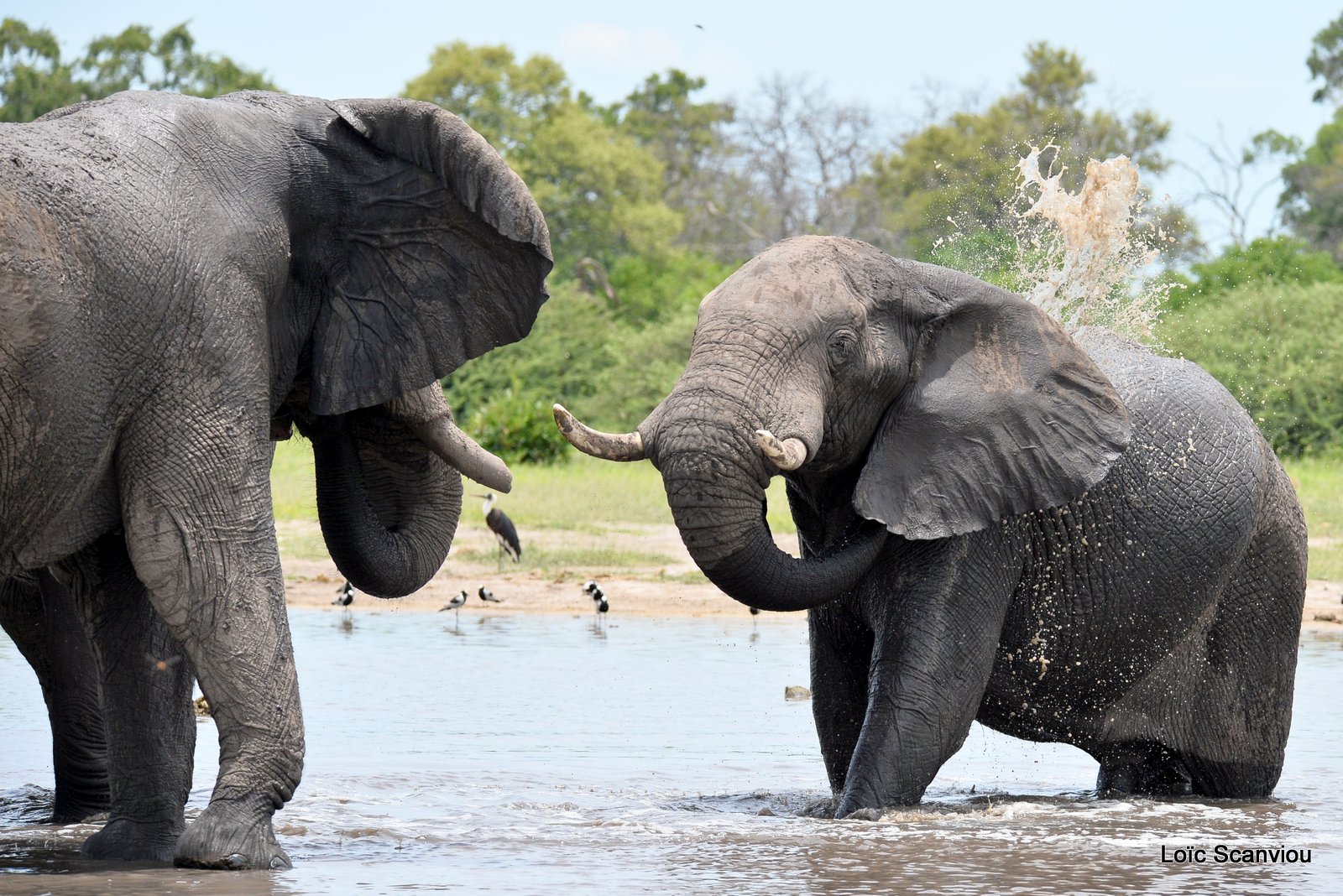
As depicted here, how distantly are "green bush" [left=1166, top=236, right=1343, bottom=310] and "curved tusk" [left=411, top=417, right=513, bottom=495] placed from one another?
2087 cm

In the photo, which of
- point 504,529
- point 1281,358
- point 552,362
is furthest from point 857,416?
point 552,362

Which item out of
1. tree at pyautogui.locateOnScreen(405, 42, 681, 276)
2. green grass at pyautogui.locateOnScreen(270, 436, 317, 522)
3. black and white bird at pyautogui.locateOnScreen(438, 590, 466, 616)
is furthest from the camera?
tree at pyautogui.locateOnScreen(405, 42, 681, 276)

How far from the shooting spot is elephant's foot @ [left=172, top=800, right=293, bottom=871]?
5.09 meters

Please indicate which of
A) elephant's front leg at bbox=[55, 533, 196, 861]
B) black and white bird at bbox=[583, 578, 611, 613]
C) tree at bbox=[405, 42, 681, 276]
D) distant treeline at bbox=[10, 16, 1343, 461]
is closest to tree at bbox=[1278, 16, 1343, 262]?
distant treeline at bbox=[10, 16, 1343, 461]

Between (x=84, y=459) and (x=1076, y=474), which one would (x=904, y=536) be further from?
(x=84, y=459)

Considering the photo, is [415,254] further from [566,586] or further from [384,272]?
[566,586]

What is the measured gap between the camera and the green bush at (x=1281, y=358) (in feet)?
73.7

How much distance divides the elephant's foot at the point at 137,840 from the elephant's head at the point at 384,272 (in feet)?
3.01

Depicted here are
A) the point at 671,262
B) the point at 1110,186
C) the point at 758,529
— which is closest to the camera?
the point at 758,529

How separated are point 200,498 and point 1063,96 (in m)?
36.8

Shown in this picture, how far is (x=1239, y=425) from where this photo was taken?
22.6 ft

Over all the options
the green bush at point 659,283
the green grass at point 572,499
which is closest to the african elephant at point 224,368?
Answer: the green grass at point 572,499

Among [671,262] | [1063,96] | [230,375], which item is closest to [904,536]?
[230,375]

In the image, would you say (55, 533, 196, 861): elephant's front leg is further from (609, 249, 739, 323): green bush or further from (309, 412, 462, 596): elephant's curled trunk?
(609, 249, 739, 323): green bush
